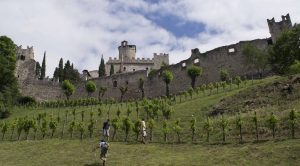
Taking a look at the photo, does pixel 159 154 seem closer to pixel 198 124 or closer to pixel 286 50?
pixel 198 124

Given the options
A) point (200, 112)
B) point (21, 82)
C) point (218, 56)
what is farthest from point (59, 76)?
point (200, 112)

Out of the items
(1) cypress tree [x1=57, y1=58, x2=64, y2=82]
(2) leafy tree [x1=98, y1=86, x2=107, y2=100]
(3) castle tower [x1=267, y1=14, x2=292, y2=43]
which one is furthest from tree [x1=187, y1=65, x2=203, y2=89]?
(1) cypress tree [x1=57, y1=58, x2=64, y2=82]

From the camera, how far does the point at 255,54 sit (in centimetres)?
4862

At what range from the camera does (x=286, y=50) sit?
43344mm

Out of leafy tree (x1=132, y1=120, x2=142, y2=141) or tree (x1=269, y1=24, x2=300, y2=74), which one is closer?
leafy tree (x1=132, y1=120, x2=142, y2=141)

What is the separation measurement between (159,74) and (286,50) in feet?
60.2

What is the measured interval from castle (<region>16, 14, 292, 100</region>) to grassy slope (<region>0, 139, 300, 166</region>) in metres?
31.4

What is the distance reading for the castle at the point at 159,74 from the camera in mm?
52438

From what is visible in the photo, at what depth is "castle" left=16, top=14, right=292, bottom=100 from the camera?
172 ft

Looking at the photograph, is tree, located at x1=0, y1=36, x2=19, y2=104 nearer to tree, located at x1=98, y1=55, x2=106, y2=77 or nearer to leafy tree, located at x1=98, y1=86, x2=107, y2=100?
leafy tree, located at x1=98, y1=86, x2=107, y2=100

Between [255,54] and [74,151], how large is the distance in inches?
1265

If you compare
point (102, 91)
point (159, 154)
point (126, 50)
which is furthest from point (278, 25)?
point (126, 50)

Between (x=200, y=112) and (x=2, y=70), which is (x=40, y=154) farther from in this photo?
(x=2, y=70)

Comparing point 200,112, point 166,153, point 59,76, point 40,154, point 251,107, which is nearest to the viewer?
point 166,153
